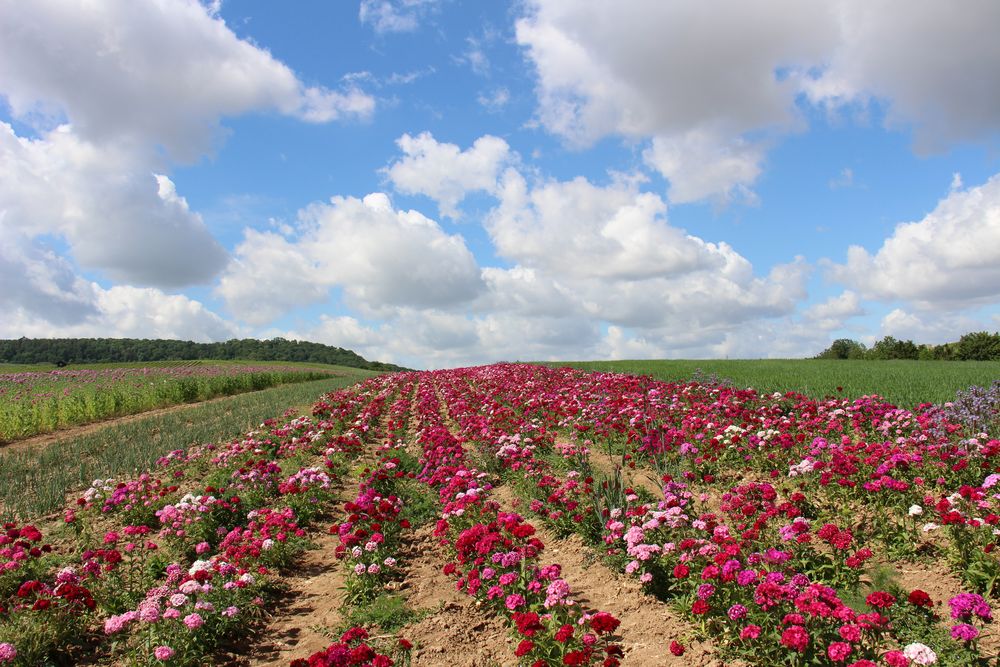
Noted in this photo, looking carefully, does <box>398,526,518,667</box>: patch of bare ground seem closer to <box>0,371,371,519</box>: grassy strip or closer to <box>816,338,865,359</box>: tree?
<box>0,371,371,519</box>: grassy strip

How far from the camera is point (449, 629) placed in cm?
545

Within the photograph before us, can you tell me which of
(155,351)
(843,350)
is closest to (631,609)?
(843,350)

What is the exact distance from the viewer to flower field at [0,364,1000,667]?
436cm

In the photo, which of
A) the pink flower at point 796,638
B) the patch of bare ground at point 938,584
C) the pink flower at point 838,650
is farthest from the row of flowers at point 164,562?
the patch of bare ground at point 938,584

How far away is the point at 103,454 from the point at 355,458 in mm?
6096

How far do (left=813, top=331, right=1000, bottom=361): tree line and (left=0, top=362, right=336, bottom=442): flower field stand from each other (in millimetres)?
53984

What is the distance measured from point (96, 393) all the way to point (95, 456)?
12.2 m

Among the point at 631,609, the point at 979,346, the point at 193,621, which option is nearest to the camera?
the point at 193,621

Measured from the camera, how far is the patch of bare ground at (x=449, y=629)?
16.2 feet

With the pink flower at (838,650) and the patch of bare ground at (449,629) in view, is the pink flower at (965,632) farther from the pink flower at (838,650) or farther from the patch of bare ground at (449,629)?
the patch of bare ground at (449,629)

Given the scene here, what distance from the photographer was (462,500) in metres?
7.19

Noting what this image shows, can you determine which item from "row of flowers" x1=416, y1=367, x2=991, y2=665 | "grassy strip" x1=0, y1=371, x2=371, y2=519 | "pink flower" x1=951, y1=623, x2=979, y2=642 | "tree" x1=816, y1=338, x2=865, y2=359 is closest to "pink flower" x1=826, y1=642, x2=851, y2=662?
"row of flowers" x1=416, y1=367, x2=991, y2=665

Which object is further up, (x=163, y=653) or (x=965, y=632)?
(x=965, y=632)

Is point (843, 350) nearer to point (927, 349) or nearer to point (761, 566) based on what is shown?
point (927, 349)
